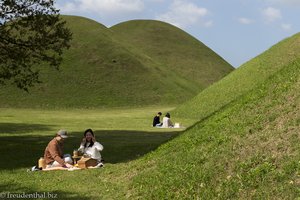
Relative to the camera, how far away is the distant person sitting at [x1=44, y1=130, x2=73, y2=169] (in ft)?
54.1

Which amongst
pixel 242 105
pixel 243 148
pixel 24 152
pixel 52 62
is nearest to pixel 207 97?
pixel 52 62

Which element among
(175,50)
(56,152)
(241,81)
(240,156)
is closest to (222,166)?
(240,156)

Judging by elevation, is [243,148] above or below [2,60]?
below

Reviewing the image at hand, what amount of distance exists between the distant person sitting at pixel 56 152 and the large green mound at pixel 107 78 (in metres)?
59.0

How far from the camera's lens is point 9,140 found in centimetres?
2775

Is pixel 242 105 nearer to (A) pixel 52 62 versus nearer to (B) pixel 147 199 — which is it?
(B) pixel 147 199

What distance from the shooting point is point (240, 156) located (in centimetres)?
1209

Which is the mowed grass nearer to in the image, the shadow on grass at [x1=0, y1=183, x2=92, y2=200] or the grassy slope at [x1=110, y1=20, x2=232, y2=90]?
the shadow on grass at [x1=0, y1=183, x2=92, y2=200]

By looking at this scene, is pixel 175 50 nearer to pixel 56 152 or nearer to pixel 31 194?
pixel 56 152

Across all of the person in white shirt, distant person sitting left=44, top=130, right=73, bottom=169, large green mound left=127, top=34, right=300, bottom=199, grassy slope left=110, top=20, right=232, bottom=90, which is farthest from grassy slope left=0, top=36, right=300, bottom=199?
grassy slope left=110, top=20, right=232, bottom=90

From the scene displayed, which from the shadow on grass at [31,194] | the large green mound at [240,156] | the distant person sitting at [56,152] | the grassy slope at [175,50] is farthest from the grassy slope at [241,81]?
the grassy slope at [175,50]

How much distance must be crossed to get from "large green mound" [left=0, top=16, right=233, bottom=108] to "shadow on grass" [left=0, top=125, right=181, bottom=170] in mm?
46376

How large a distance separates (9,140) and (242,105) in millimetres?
16620

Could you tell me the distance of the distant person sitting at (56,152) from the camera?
16.5 m
